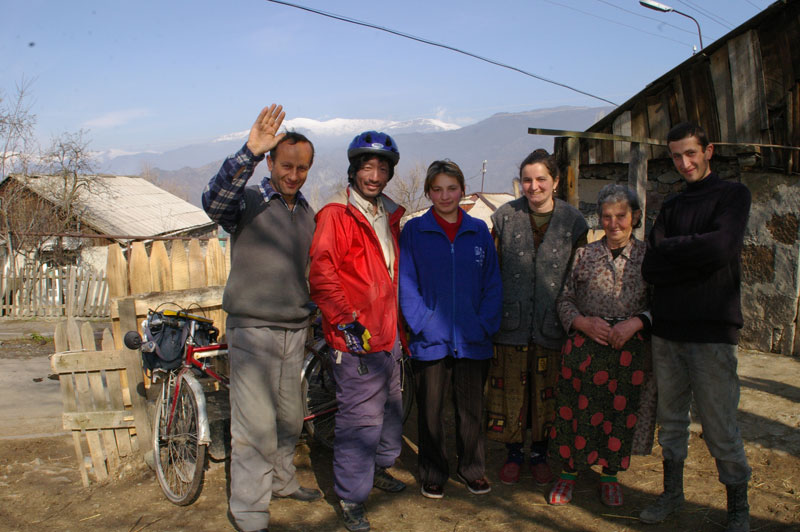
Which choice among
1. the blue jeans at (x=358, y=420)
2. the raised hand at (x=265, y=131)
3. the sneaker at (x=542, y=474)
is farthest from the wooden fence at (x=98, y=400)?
the sneaker at (x=542, y=474)

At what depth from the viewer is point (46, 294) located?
51.4ft

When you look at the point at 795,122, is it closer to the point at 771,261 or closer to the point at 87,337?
the point at 771,261

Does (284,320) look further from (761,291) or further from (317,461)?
(761,291)

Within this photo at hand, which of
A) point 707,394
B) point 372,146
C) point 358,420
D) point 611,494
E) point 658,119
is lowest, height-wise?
point 611,494

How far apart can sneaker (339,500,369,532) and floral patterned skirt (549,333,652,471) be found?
1209 mm

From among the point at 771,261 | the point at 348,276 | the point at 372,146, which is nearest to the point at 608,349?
the point at 348,276

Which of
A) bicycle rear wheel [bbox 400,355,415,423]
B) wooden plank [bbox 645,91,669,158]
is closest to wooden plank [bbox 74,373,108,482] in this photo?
bicycle rear wheel [bbox 400,355,415,423]

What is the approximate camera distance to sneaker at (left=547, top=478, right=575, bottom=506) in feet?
11.0

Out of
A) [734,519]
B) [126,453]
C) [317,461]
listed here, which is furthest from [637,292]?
[126,453]

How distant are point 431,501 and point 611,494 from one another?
105 cm

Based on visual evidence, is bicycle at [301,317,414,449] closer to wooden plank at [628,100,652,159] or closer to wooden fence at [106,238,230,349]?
wooden fence at [106,238,230,349]

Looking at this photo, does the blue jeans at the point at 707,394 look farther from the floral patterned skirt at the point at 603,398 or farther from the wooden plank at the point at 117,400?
the wooden plank at the point at 117,400

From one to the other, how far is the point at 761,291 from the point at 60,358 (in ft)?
23.4

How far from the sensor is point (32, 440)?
5012 mm
